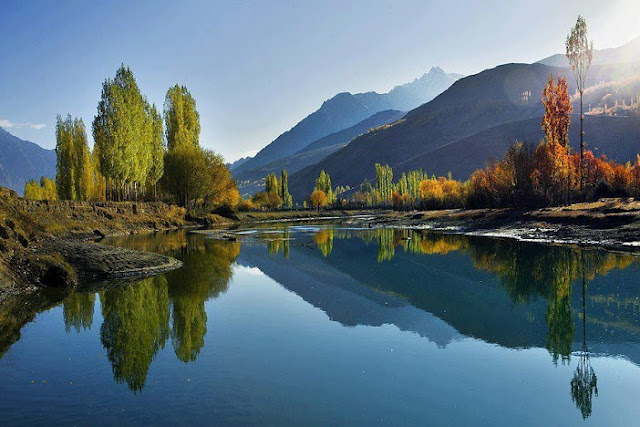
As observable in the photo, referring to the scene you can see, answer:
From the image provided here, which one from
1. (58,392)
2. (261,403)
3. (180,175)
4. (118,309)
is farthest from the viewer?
(180,175)

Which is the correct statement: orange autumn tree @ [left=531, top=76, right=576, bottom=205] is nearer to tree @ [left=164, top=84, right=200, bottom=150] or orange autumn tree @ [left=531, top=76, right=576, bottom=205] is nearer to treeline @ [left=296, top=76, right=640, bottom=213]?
treeline @ [left=296, top=76, right=640, bottom=213]

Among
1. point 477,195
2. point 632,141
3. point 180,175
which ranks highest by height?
point 632,141

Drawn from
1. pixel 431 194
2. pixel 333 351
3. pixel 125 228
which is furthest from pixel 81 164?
pixel 333 351

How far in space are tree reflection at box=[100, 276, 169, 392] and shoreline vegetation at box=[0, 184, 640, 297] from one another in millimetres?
3671

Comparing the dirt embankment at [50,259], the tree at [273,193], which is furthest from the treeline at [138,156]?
the tree at [273,193]

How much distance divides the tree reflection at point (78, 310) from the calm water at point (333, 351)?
0.10 metres

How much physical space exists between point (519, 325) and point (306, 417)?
359 inches

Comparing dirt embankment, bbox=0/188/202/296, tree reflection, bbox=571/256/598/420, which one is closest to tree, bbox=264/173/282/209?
dirt embankment, bbox=0/188/202/296

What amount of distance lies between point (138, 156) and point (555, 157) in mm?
55472

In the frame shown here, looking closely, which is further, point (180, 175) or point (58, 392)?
point (180, 175)

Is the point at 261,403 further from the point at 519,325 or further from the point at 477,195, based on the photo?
the point at 477,195

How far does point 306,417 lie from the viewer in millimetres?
8344

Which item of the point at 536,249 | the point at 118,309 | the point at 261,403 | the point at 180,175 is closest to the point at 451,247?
the point at 536,249

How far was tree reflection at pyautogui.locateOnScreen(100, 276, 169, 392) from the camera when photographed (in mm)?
11266
